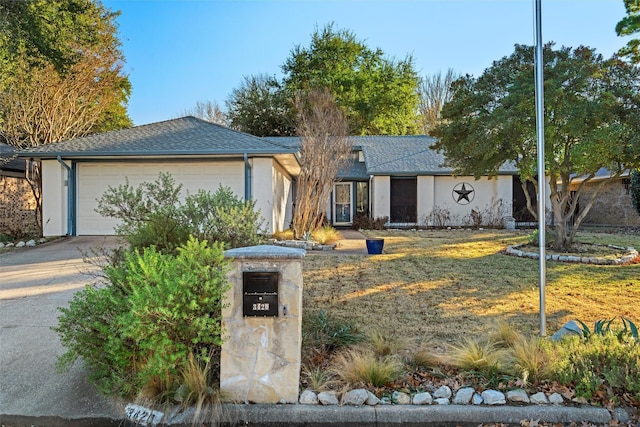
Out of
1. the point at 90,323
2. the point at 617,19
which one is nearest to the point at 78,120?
the point at 90,323

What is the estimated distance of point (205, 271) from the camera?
288cm

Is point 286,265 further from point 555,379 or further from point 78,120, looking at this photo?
point 78,120

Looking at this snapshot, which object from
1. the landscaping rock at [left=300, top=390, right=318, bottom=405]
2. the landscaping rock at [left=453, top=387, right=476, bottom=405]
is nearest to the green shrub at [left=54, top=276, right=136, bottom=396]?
the landscaping rock at [left=300, top=390, right=318, bottom=405]

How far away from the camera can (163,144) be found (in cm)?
1204

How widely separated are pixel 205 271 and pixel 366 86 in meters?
27.9

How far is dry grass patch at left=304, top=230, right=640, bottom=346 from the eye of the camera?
4.88 m

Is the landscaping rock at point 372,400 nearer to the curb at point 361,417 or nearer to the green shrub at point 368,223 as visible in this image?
the curb at point 361,417

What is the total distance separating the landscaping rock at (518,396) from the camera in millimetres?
2934

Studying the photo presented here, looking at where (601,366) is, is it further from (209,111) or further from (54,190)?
(209,111)

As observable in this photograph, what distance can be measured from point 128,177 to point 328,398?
11221mm

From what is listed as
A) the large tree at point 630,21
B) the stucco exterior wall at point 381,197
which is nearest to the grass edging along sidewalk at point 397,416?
the large tree at point 630,21

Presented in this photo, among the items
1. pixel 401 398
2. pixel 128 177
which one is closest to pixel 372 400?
pixel 401 398

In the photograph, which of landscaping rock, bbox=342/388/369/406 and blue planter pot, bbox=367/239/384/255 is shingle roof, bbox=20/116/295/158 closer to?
blue planter pot, bbox=367/239/384/255

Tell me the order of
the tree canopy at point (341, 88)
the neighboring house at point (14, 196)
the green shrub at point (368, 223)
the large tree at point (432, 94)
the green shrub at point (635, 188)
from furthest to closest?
1. the large tree at point (432, 94)
2. the tree canopy at point (341, 88)
3. the green shrub at point (368, 223)
4. the green shrub at point (635, 188)
5. the neighboring house at point (14, 196)
